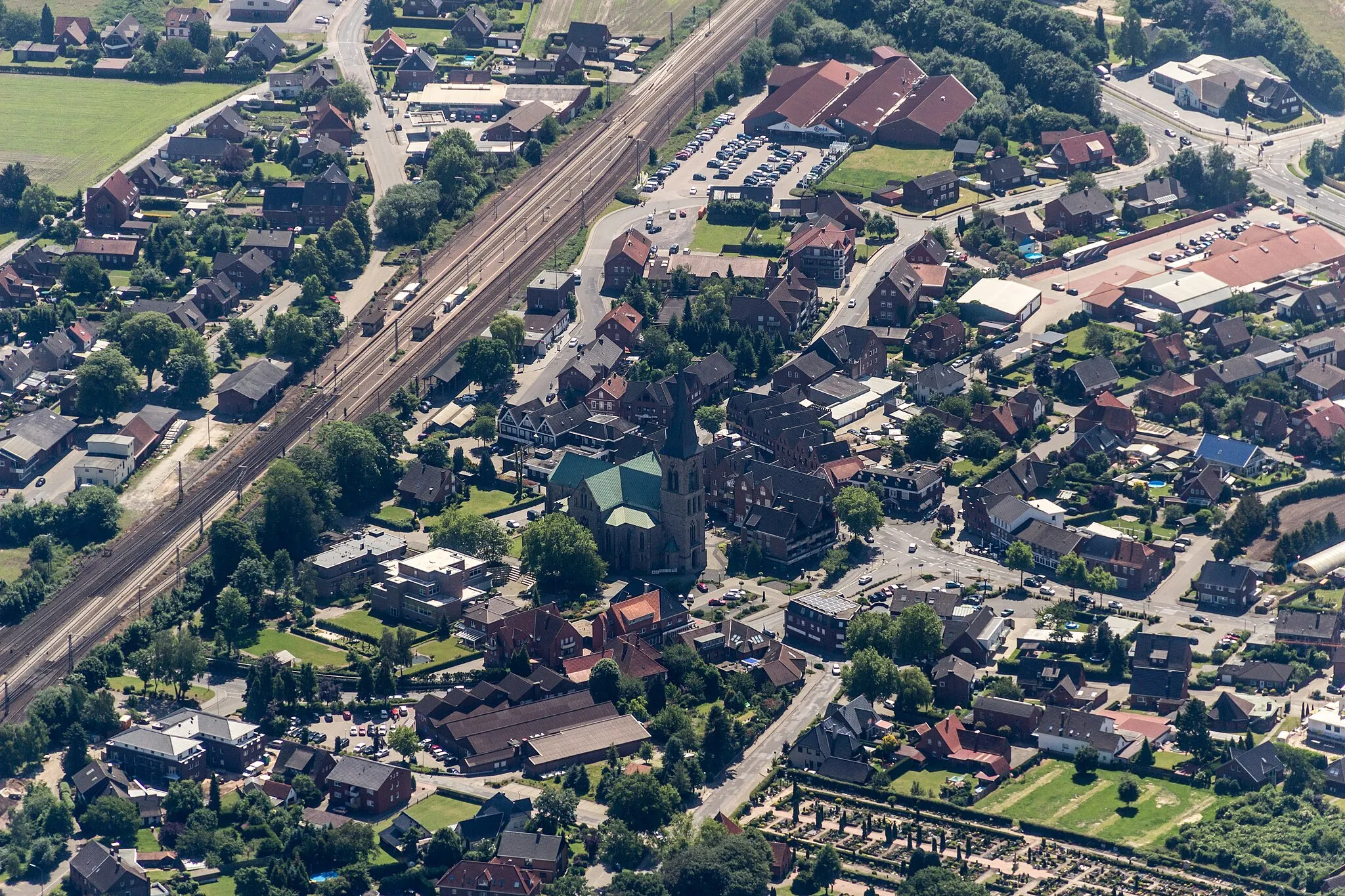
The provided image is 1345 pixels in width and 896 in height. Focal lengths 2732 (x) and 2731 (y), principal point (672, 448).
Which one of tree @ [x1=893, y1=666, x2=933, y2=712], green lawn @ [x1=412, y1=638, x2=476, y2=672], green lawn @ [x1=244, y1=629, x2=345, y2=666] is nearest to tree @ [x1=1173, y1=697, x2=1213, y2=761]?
tree @ [x1=893, y1=666, x2=933, y2=712]

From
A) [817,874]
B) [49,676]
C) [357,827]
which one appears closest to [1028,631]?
[817,874]

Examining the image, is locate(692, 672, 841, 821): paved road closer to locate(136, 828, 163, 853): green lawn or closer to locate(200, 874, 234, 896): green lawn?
locate(200, 874, 234, 896): green lawn

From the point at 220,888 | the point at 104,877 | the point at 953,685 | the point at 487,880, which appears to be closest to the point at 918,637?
the point at 953,685

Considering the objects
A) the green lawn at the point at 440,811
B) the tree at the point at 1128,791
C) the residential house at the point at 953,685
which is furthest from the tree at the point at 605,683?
the tree at the point at 1128,791

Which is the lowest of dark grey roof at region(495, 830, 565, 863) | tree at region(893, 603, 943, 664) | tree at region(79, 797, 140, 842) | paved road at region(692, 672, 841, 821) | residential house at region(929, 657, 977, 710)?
tree at region(79, 797, 140, 842)

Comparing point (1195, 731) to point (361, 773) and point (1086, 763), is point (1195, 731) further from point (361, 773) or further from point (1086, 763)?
point (361, 773)
